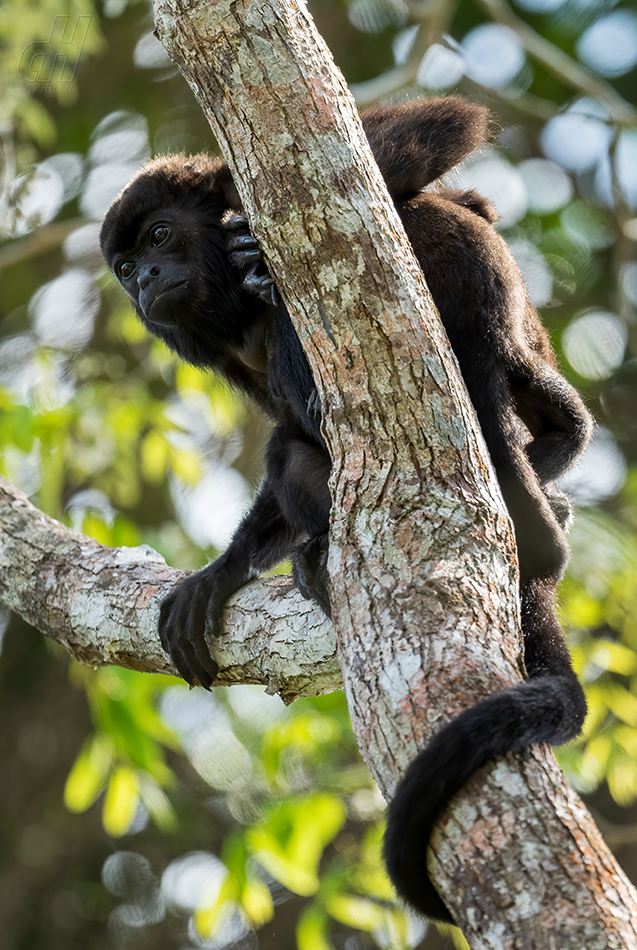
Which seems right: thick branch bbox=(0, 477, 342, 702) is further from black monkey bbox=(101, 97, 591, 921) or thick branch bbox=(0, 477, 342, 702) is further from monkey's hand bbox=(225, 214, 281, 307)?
monkey's hand bbox=(225, 214, 281, 307)

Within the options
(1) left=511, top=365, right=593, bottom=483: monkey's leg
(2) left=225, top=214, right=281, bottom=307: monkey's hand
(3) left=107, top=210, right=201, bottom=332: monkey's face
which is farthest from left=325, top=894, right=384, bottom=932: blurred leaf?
(2) left=225, top=214, right=281, bottom=307: monkey's hand

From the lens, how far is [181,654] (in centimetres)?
279

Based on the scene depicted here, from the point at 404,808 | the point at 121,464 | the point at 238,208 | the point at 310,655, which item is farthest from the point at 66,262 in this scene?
the point at 404,808

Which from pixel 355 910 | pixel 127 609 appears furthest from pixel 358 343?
pixel 355 910

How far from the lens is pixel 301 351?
2.76m

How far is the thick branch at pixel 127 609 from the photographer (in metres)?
2.61

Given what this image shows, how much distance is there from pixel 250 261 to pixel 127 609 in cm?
115

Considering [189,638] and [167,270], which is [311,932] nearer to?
[189,638]

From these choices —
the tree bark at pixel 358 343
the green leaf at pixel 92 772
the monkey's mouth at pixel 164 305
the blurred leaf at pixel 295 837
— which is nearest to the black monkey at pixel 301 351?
the monkey's mouth at pixel 164 305

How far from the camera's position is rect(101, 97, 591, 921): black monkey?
2508 mm

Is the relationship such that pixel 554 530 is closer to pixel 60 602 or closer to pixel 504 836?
pixel 504 836

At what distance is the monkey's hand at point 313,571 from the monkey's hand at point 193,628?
28 cm

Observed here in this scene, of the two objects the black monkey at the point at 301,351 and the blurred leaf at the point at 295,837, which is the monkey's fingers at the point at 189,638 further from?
the blurred leaf at the point at 295,837

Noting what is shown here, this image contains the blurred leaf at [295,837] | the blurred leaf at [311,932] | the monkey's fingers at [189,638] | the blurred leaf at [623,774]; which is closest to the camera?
the monkey's fingers at [189,638]
